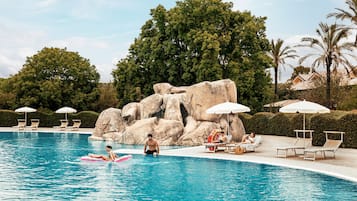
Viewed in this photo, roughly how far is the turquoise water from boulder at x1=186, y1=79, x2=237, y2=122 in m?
8.35

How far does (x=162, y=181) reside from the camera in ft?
49.0

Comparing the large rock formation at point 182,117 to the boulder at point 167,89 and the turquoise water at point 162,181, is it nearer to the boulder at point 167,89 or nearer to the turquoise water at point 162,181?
the boulder at point 167,89

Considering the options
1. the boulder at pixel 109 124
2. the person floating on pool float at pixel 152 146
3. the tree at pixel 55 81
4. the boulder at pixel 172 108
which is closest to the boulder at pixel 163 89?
the boulder at pixel 172 108

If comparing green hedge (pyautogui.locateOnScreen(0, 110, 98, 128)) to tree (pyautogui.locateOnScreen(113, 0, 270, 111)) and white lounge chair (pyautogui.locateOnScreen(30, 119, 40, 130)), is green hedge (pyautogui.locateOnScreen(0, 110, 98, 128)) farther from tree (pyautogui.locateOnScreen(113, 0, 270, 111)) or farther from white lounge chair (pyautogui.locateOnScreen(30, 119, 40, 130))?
tree (pyautogui.locateOnScreen(113, 0, 270, 111))

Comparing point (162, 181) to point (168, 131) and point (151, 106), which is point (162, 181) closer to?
point (168, 131)

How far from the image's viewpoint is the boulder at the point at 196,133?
2691cm

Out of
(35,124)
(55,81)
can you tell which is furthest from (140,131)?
(55,81)

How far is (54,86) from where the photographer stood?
47312 mm

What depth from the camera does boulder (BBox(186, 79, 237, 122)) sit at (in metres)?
28.7

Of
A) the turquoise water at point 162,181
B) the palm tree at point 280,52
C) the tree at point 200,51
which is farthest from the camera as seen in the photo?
the palm tree at point 280,52

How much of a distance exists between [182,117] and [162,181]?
48.8 ft

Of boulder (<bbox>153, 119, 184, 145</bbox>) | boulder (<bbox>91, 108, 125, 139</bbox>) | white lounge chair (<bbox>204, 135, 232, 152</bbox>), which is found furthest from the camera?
boulder (<bbox>91, 108, 125, 139</bbox>)

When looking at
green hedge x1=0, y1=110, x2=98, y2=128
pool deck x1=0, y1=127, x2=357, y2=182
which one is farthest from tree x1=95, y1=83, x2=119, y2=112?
pool deck x1=0, y1=127, x2=357, y2=182

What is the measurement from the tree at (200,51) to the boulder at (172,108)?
9.48m
